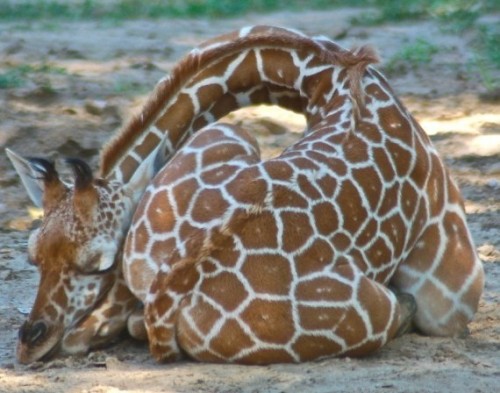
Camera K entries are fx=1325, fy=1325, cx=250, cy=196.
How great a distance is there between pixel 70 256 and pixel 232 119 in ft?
11.7

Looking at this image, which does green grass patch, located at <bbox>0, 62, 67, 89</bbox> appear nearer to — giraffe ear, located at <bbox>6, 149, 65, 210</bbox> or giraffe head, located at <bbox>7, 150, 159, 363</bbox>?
giraffe ear, located at <bbox>6, 149, 65, 210</bbox>

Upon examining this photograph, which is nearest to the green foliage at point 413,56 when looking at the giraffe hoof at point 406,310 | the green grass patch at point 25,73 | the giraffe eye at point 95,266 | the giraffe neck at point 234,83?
the green grass patch at point 25,73

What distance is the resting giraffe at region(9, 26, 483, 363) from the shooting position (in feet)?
17.4

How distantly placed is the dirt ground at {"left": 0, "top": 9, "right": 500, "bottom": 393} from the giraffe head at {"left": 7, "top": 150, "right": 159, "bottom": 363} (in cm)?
14

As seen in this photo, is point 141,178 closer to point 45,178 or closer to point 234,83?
point 45,178

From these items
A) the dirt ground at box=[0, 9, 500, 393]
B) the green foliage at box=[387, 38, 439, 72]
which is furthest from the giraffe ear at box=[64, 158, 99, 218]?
the green foliage at box=[387, 38, 439, 72]

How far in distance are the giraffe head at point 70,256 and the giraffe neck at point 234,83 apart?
464 mm

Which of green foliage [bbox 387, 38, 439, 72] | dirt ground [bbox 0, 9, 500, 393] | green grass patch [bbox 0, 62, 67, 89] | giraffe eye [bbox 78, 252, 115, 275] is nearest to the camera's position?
dirt ground [bbox 0, 9, 500, 393]

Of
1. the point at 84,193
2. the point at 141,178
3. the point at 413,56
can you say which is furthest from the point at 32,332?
the point at 413,56

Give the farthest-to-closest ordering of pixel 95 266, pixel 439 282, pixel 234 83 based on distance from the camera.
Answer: pixel 234 83, pixel 439 282, pixel 95 266

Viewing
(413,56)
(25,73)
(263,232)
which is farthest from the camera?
(413,56)

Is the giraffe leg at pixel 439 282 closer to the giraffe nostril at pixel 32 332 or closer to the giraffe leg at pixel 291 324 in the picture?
the giraffe leg at pixel 291 324

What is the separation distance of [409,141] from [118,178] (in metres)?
1.32

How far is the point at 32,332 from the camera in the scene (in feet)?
18.2
